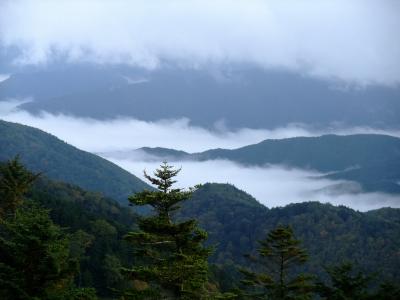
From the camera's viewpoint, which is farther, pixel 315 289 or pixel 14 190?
pixel 14 190

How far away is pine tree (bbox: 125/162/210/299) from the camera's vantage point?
29136 mm

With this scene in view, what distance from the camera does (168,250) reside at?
30891 millimetres

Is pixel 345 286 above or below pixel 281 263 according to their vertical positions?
below

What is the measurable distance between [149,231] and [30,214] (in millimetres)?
6177

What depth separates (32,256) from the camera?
29.3m

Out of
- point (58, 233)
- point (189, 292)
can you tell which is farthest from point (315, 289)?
point (58, 233)

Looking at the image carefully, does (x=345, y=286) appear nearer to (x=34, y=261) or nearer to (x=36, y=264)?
(x=36, y=264)

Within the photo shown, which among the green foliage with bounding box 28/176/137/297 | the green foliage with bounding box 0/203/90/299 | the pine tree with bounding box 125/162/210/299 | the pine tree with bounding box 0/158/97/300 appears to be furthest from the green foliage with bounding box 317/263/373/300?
the green foliage with bounding box 28/176/137/297

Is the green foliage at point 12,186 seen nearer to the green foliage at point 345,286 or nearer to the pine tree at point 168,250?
the green foliage at point 345,286

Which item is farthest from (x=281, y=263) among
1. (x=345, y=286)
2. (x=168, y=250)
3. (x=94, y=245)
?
(x=94, y=245)

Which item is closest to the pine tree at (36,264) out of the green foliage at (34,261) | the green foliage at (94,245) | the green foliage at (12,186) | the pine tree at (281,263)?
the green foliage at (34,261)

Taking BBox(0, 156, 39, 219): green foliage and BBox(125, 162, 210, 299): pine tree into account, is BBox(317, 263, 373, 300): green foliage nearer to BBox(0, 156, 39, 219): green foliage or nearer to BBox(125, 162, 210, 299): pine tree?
BBox(125, 162, 210, 299): pine tree

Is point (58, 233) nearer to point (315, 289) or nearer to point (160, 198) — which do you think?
point (160, 198)

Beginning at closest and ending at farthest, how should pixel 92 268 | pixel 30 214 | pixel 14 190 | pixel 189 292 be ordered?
pixel 189 292, pixel 30 214, pixel 14 190, pixel 92 268
